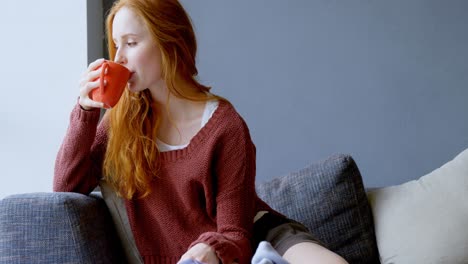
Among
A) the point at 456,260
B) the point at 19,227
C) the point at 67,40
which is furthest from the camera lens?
the point at 67,40

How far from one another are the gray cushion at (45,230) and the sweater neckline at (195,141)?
0.75ft

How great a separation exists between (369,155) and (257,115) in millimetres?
417

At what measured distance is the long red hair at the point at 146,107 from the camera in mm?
1620

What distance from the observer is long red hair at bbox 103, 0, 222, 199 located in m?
1.62

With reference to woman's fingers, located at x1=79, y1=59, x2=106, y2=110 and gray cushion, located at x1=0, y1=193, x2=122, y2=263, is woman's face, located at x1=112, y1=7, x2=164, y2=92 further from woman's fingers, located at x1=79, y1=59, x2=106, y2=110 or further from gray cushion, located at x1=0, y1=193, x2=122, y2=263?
gray cushion, located at x1=0, y1=193, x2=122, y2=263

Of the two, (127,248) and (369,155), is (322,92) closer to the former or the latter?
(369,155)

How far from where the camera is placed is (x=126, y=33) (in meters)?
1.60

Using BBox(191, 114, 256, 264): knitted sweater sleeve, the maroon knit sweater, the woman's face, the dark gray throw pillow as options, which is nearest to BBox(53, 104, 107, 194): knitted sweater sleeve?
the maroon knit sweater

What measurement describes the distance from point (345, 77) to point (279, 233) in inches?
41.2

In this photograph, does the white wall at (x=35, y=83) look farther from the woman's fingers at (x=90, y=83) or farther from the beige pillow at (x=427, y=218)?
the beige pillow at (x=427, y=218)

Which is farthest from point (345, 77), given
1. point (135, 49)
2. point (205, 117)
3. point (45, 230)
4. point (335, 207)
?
point (45, 230)

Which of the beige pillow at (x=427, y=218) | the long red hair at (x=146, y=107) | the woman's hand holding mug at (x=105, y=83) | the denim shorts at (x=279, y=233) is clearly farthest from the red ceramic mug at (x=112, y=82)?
the beige pillow at (x=427, y=218)

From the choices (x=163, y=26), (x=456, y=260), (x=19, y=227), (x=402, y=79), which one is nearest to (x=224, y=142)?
(x=163, y=26)

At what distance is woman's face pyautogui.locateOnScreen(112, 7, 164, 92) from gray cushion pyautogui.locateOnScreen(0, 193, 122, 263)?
0.31 m
